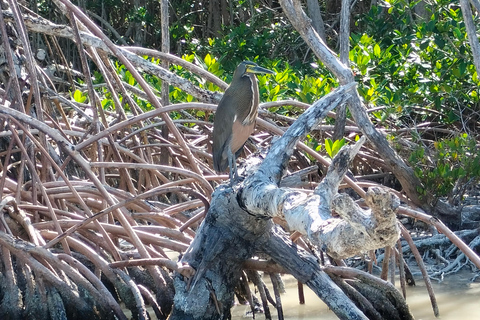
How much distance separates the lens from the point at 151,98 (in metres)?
4.29

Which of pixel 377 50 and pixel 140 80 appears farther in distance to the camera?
pixel 377 50

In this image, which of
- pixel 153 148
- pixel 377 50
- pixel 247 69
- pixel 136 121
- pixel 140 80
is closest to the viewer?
pixel 136 121

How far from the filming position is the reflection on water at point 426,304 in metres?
4.03

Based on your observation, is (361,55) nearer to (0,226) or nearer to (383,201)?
(0,226)

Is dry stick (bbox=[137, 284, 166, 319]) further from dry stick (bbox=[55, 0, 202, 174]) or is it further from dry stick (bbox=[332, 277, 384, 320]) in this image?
dry stick (bbox=[332, 277, 384, 320])

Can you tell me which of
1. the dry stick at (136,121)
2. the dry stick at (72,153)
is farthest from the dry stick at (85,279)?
the dry stick at (136,121)

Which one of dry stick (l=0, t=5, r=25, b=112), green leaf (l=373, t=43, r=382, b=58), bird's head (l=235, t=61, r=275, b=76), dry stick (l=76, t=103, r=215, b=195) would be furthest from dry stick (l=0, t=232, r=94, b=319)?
green leaf (l=373, t=43, r=382, b=58)

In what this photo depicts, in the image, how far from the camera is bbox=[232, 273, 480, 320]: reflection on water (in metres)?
4.03

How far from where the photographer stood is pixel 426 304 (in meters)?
4.20

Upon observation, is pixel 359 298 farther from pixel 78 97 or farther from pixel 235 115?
pixel 78 97

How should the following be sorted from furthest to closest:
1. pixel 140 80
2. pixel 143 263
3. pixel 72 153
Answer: pixel 140 80, pixel 143 263, pixel 72 153

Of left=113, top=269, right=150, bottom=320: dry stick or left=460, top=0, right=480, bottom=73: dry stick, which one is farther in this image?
left=460, top=0, right=480, bottom=73: dry stick

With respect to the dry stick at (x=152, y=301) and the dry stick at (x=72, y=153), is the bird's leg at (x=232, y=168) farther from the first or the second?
the dry stick at (x=152, y=301)

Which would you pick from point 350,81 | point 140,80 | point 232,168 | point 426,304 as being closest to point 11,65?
point 140,80
